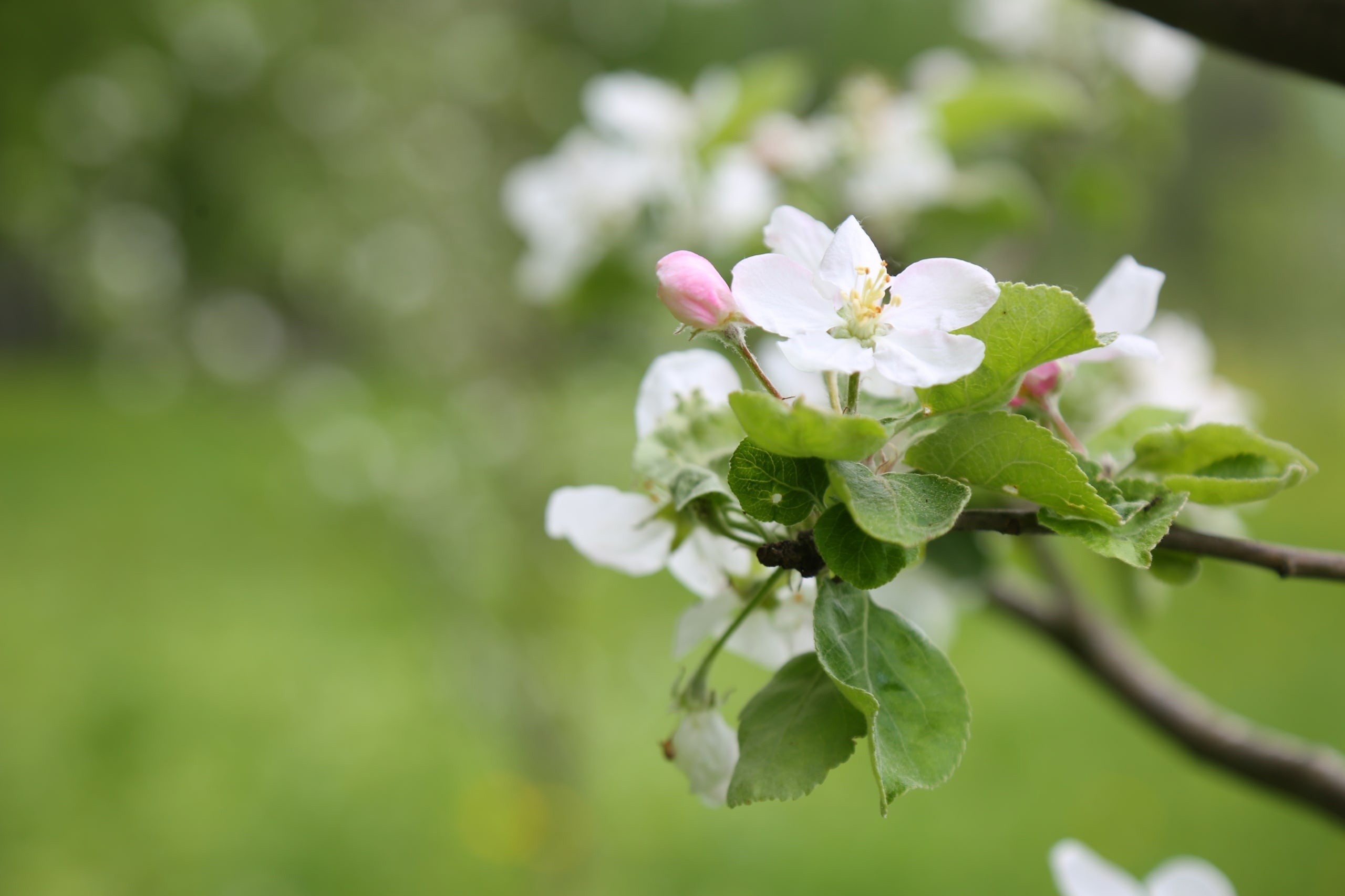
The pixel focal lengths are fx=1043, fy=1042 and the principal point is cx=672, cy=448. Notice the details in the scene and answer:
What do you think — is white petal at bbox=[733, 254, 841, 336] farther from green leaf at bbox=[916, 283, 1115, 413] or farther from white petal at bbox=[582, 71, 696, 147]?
white petal at bbox=[582, 71, 696, 147]

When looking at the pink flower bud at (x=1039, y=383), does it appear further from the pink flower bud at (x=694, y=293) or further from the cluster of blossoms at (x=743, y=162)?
the cluster of blossoms at (x=743, y=162)

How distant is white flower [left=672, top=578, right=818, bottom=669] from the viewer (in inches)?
19.9

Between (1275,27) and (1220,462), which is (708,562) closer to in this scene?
(1220,462)

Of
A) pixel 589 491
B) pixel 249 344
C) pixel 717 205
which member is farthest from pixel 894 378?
pixel 249 344

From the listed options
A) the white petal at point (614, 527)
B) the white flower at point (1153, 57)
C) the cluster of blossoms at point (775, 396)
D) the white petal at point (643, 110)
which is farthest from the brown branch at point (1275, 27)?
the white flower at point (1153, 57)

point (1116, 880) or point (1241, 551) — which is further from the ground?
A: point (1241, 551)

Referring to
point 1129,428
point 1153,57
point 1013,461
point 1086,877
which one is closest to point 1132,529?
point 1013,461

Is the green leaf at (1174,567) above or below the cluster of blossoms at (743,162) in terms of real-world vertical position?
above

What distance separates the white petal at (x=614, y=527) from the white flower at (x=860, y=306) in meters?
0.14

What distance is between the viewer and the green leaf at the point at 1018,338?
375 mm

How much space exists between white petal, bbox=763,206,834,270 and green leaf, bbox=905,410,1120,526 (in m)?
0.09

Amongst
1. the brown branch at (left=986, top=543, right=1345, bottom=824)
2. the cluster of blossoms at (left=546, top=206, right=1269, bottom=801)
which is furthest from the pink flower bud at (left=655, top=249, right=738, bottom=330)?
the brown branch at (left=986, top=543, right=1345, bottom=824)

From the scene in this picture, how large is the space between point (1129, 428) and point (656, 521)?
248 mm

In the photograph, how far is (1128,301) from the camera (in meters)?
0.45
